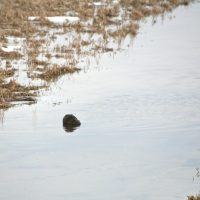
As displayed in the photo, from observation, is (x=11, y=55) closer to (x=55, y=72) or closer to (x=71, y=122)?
(x=55, y=72)

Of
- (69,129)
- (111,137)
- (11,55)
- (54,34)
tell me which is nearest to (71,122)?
(69,129)

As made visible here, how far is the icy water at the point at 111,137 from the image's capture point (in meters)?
9.75

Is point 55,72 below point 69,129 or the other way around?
the other way around

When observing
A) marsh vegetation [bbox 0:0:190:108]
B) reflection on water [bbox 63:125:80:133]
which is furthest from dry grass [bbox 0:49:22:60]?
reflection on water [bbox 63:125:80:133]

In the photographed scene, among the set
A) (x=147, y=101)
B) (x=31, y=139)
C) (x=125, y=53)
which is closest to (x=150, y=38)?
(x=125, y=53)

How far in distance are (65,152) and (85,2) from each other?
25.1 metres

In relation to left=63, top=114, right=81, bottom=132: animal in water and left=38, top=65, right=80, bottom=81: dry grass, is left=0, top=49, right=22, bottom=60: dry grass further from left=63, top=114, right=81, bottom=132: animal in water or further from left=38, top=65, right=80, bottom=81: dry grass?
left=63, top=114, right=81, bottom=132: animal in water

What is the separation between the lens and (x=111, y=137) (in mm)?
12492

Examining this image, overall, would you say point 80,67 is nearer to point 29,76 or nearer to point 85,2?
point 29,76

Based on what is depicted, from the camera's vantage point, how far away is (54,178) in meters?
10.1

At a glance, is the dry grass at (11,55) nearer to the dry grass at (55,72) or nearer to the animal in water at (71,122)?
the dry grass at (55,72)

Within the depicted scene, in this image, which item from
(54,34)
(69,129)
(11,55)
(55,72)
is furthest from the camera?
(54,34)

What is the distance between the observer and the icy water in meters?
9.75

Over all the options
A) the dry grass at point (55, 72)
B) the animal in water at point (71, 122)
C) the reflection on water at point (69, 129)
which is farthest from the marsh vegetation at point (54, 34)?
the reflection on water at point (69, 129)
